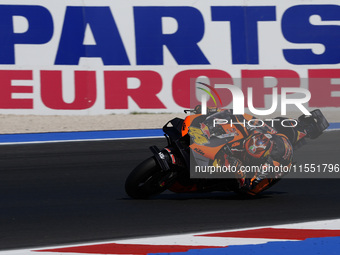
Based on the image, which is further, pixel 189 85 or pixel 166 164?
pixel 189 85

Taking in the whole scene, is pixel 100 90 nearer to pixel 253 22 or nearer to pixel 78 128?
pixel 78 128

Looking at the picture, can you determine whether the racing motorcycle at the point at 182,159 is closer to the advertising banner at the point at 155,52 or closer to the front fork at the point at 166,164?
the front fork at the point at 166,164

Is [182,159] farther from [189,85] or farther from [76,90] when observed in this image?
[189,85]

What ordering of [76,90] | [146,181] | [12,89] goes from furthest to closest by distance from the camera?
[76,90]
[12,89]
[146,181]

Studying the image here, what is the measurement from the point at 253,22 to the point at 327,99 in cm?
230

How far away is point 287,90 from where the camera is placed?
1491 centimetres

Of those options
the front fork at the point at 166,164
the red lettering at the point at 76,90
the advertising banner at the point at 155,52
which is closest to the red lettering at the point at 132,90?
the advertising banner at the point at 155,52

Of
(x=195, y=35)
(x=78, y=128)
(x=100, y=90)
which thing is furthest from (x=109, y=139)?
(x=195, y=35)

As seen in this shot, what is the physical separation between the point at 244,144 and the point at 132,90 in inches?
323

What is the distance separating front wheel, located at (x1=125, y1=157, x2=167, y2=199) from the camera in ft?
22.2

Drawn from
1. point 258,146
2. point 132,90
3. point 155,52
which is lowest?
point 132,90

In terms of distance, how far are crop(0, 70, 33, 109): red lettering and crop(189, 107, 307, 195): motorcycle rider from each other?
27.3 feet

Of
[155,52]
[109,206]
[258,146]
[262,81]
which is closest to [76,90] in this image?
[155,52]

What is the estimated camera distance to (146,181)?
694 centimetres
